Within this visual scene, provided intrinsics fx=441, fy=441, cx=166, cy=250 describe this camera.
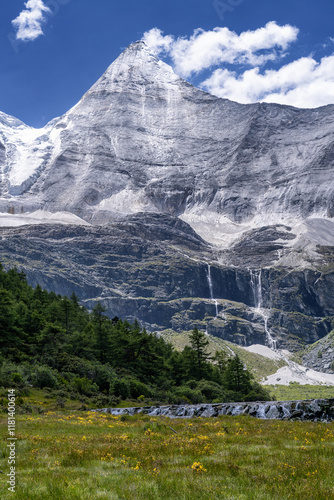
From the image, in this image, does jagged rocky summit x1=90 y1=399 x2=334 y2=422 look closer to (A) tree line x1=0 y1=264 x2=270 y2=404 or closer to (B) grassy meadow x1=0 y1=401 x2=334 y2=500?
(B) grassy meadow x1=0 y1=401 x2=334 y2=500

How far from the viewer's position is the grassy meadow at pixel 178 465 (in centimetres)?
954

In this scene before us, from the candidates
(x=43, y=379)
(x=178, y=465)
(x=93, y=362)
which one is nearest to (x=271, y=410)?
(x=178, y=465)

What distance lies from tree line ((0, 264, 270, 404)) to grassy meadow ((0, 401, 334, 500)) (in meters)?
25.3

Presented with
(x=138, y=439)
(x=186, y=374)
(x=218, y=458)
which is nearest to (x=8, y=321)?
(x=186, y=374)

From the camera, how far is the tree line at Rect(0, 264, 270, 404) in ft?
154

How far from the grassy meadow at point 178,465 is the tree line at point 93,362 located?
25339 mm

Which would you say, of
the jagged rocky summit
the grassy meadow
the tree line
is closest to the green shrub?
the tree line

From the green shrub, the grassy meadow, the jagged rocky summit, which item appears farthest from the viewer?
the green shrub

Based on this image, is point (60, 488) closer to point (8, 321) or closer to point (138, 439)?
point (138, 439)

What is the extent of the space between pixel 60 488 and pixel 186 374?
6883 centimetres

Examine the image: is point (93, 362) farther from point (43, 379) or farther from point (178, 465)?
point (178, 465)

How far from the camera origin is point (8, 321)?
54.8 metres

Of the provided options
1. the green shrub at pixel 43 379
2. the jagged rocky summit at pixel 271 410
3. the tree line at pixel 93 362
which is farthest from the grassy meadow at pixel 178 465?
the tree line at pixel 93 362

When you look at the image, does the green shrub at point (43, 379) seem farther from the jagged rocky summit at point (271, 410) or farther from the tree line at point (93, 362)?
the jagged rocky summit at point (271, 410)
